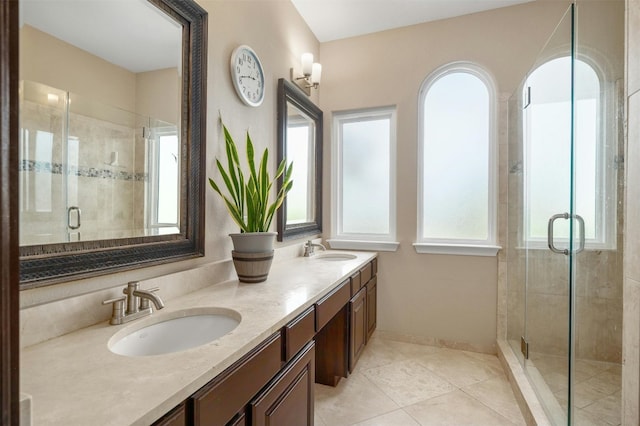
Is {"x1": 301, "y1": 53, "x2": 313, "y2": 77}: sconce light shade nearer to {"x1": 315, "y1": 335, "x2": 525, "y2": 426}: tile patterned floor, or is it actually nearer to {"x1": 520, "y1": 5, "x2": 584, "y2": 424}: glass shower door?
{"x1": 520, "y1": 5, "x2": 584, "y2": 424}: glass shower door

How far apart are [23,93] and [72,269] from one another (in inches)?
19.8

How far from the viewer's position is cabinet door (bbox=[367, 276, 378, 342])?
249 centimetres

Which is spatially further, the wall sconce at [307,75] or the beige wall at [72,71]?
the wall sconce at [307,75]

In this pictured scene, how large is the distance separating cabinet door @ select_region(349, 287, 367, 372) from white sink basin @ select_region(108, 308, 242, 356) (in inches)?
40.5

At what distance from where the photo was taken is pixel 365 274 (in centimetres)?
241

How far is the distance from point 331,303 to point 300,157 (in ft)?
4.44

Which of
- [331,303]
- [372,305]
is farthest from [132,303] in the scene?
[372,305]

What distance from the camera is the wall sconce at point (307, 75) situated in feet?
8.20

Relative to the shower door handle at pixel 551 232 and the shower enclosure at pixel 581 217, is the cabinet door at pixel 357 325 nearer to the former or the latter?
the shower enclosure at pixel 581 217

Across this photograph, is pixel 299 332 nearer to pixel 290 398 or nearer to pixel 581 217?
pixel 290 398

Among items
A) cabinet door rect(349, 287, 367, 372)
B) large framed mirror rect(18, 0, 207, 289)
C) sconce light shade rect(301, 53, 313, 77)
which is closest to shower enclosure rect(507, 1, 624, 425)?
cabinet door rect(349, 287, 367, 372)

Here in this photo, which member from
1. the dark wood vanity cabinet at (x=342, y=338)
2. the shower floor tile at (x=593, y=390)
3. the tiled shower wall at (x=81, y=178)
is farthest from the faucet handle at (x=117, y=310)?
the shower floor tile at (x=593, y=390)

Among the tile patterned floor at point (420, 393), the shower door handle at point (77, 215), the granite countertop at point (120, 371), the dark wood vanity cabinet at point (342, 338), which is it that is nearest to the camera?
the granite countertop at point (120, 371)

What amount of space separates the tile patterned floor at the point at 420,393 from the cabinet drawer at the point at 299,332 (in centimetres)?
77
